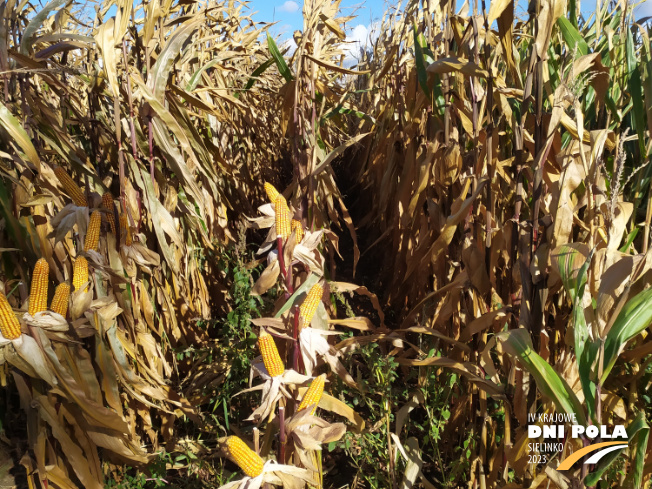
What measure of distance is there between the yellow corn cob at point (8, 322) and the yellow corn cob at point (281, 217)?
643 millimetres

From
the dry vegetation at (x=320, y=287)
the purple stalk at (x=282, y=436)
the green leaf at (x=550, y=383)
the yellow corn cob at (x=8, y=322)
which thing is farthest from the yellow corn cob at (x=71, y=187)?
the green leaf at (x=550, y=383)

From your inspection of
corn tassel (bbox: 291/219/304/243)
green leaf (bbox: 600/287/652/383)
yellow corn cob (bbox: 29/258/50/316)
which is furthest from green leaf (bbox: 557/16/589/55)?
yellow corn cob (bbox: 29/258/50/316)

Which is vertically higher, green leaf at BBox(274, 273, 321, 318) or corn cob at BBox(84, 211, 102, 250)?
corn cob at BBox(84, 211, 102, 250)

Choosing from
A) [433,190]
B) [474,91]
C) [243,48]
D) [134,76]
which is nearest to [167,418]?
[134,76]

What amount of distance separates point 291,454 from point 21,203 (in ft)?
3.48

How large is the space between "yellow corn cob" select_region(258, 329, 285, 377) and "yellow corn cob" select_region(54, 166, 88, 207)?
740mm

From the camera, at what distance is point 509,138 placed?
1.99m

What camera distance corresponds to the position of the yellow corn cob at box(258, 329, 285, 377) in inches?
40.2

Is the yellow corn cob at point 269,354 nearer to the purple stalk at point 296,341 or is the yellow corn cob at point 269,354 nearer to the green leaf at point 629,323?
the purple stalk at point 296,341

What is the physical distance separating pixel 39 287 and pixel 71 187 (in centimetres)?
37

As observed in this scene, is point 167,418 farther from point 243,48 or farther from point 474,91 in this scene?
point 243,48

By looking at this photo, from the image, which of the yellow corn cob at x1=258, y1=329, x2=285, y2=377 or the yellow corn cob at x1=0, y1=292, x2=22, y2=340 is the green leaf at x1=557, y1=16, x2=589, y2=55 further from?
the yellow corn cob at x1=0, y1=292, x2=22, y2=340

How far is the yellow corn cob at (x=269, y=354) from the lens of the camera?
1021 mm

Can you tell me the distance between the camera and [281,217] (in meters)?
1.20
